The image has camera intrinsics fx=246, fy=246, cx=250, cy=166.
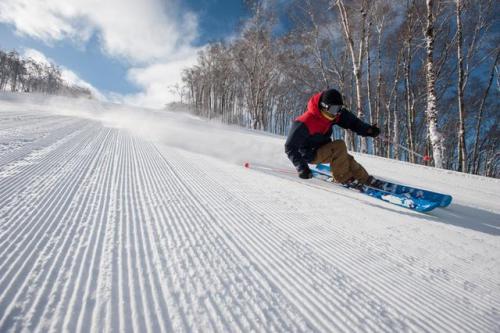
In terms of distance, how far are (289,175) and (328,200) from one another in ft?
4.91

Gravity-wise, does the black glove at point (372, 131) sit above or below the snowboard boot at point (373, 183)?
above

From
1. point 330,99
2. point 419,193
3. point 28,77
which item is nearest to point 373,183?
point 419,193

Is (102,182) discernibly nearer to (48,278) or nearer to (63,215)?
(63,215)

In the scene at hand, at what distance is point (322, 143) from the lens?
3.86 metres

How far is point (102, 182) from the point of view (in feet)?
8.70

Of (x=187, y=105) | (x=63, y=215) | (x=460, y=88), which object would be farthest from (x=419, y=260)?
(x=187, y=105)

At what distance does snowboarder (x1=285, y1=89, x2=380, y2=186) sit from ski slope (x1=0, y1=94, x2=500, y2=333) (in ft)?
2.74

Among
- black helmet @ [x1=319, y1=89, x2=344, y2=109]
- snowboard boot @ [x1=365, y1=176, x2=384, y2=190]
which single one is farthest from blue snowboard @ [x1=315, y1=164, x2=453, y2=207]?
black helmet @ [x1=319, y1=89, x2=344, y2=109]

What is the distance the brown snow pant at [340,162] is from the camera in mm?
3670

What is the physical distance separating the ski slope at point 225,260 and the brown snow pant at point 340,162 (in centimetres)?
82

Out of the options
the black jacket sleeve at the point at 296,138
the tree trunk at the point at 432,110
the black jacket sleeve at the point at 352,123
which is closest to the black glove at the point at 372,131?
the black jacket sleeve at the point at 352,123

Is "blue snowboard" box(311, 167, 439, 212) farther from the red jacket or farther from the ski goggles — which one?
the ski goggles

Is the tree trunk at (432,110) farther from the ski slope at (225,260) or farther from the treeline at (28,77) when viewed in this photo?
the treeline at (28,77)

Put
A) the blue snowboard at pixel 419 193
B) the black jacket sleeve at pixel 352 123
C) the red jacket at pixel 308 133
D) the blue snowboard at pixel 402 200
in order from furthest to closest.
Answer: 1. the black jacket sleeve at pixel 352 123
2. the red jacket at pixel 308 133
3. the blue snowboard at pixel 419 193
4. the blue snowboard at pixel 402 200
